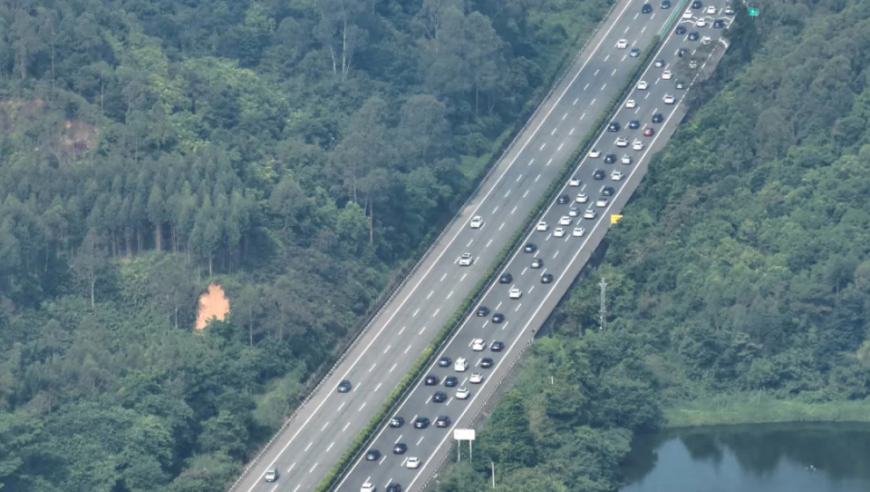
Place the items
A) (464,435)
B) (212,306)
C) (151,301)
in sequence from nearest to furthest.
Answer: (464,435) → (151,301) → (212,306)

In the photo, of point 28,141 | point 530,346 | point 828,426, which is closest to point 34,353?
point 28,141

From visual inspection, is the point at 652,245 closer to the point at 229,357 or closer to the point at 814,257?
the point at 814,257

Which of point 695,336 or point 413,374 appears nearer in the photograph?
point 413,374

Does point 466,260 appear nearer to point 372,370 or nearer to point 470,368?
point 470,368

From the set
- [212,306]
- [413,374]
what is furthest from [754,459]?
[212,306]

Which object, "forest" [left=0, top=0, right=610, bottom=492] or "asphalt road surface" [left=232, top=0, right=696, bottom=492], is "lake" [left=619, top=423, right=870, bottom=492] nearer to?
"asphalt road surface" [left=232, top=0, right=696, bottom=492]

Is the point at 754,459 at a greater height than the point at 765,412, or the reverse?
the point at 765,412

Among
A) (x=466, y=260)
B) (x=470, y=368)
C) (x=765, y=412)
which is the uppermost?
(x=466, y=260)

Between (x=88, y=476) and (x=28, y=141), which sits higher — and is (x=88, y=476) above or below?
below
